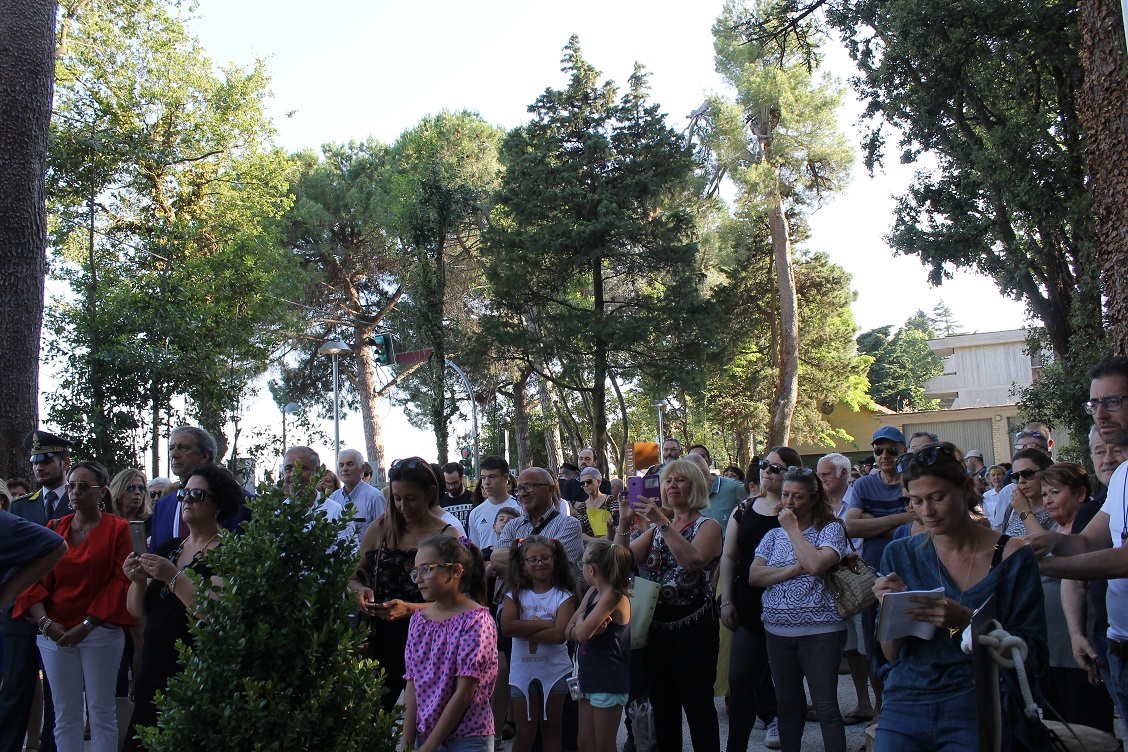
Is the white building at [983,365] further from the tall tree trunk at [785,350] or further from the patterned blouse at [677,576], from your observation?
the patterned blouse at [677,576]

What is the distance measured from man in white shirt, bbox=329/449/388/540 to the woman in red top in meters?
1.74

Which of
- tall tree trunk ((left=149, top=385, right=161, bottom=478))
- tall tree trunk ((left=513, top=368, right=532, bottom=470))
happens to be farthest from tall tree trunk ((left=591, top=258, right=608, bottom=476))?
tall tree trunk ((left=149, top=385, right=161, bottom=478))

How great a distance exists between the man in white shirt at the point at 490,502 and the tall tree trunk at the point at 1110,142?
19.5 feet

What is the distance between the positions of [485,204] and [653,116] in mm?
8944

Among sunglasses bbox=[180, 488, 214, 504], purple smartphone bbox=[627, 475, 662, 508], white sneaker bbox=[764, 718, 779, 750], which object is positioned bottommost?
white sneaker bbox=[764, 718, 779, 750]

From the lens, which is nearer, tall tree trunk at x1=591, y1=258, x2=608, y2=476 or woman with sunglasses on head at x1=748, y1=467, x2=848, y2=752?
woman with sunglasses on head at x1=748, y1=467, x2=848, y2=752

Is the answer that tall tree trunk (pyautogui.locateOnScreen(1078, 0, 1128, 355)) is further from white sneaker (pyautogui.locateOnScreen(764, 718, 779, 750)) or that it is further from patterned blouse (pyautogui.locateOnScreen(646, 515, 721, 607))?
patterned blouse (pyautogui.locateOnScreen(646, 515, 721, 607))

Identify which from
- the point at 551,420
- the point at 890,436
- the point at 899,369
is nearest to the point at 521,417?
the point at 551,420

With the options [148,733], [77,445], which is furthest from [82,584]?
[77,445]

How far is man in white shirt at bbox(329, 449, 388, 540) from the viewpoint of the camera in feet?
22.8

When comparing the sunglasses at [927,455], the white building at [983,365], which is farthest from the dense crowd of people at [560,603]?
the white building at [983,365]

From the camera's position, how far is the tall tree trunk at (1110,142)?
880cm

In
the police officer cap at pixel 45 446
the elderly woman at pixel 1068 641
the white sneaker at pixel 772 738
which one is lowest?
the white sneaker at pixel 772 738

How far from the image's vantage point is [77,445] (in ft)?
53.1
